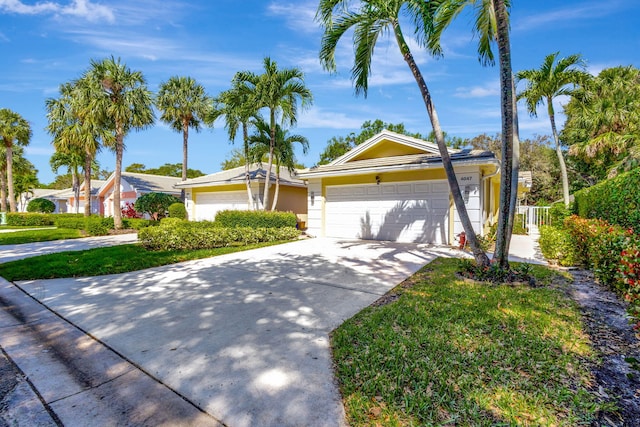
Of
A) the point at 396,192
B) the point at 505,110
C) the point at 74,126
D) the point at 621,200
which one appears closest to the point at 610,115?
the point at 396,192

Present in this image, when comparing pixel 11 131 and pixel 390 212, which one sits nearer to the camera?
pixel 390 212

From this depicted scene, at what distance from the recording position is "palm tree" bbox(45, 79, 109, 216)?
15.7 m

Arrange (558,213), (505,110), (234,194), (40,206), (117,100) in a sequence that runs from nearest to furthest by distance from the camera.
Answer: (505,110) → (558,213) → (117,100) → (234,194) → (40,206)

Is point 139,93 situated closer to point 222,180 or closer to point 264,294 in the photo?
point 222,180

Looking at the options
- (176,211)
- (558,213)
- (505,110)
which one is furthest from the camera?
(176,211)

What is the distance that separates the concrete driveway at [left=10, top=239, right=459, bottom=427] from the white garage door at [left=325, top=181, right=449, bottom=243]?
3798 mm

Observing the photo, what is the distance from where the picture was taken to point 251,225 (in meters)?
12.2

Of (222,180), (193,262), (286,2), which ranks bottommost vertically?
(193,262)

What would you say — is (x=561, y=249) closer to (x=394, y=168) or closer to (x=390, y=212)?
(x=394, y=168)

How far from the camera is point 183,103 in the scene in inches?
798

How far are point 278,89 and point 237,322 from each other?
35.8 feet

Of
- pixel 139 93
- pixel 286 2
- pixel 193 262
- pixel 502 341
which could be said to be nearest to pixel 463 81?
pixel 286 2

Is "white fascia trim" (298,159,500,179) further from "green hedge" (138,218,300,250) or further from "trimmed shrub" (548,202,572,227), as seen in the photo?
"trimmed shrub" (548,202,572,227)

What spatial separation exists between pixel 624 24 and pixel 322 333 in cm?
1467
